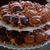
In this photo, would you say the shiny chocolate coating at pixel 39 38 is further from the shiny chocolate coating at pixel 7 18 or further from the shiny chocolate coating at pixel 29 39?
the shiny chocolate coating at pixel 7 18

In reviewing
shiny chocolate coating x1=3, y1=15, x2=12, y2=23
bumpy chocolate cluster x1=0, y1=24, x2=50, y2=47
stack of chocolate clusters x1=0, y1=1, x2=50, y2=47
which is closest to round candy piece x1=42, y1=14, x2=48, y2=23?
stack of chocolate clusters x1=0, y1=1, x2=50, y2=47

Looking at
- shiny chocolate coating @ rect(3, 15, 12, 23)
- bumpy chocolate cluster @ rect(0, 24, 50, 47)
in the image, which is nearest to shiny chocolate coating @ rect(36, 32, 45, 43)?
bumpy chocolate cluster @ rect(0, 24, 50, 47)

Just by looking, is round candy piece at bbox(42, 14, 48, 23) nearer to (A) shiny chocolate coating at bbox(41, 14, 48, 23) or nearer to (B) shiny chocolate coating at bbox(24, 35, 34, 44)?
(A) shiny chocolate coating at bbox(41, 14, 48, 23)

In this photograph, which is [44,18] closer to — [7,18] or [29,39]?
[29,39]

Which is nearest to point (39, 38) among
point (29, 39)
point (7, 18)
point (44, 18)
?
point (29, 39)

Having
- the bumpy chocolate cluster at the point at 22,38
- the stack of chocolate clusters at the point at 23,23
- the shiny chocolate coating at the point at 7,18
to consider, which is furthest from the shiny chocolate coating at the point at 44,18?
the shiny chocolate coating at the point at 7,18

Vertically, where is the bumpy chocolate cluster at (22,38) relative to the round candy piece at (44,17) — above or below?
below

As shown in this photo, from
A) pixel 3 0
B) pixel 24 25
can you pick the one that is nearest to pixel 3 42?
pixel 24 25

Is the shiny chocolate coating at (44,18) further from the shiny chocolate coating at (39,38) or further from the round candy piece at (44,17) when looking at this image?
the shiny chocolate coating at (39,38)

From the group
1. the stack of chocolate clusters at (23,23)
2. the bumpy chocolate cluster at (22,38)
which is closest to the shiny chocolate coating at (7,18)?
the stack of chocolate clusters at (23,23)

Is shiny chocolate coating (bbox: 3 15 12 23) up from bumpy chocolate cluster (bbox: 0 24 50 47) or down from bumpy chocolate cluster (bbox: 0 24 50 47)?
up

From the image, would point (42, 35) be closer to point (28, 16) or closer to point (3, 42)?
point (28, 16)

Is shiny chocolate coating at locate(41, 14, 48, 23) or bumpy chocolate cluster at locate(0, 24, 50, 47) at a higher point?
shiny chocolate coating at locate(41, 14, 48, 23)
